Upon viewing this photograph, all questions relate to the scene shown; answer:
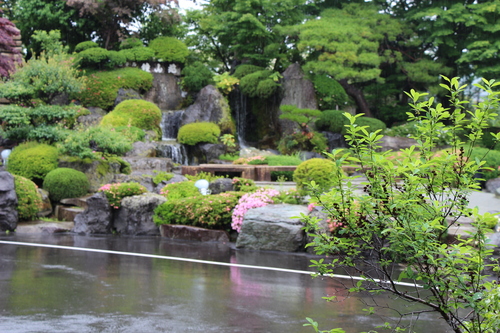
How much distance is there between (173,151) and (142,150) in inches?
63.4

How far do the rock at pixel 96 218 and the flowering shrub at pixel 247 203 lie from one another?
10.6ft

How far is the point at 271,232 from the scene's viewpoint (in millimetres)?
10648

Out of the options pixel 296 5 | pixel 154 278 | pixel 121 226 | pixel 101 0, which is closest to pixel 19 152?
pixel 121 226

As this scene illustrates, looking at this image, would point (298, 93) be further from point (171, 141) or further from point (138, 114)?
point (138, 114)

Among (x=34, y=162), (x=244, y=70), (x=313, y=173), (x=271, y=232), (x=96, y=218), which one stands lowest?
(x=271, y=232)

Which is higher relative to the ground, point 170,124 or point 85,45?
point 85,45

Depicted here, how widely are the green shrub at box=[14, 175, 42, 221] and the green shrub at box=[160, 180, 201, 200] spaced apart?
128 inches

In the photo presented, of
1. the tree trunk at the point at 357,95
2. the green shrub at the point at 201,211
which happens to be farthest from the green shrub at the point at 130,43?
the green shrub at the point at 201,211

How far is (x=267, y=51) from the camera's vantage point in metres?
25.7

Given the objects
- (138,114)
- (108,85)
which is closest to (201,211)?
(138,114)

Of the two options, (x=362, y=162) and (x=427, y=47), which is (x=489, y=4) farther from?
(x=362, y=162)

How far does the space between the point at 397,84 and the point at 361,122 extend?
7.42 meters

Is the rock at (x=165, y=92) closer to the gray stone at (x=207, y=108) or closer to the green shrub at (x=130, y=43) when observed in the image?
the green shrub at (x=130, y=43)

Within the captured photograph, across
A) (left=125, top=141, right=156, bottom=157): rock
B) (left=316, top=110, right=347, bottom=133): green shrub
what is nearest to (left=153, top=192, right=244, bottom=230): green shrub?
(left=125, top=141, right=156, bottom=157): rock
